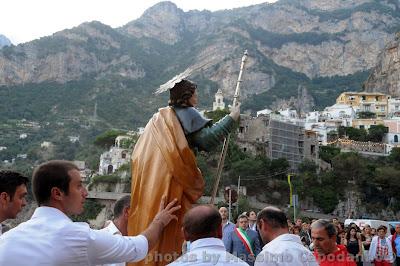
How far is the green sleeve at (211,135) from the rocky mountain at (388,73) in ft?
318

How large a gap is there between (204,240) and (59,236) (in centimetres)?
68

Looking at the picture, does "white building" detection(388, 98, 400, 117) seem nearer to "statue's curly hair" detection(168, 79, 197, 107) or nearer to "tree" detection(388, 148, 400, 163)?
"tree" detection(388, 148, 400, 163)

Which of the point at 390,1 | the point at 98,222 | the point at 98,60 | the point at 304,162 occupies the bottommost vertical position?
the point at 98,222

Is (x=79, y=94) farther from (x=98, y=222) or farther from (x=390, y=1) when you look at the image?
(x=390, y=1)

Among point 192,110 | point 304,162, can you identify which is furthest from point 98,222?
point 192,110

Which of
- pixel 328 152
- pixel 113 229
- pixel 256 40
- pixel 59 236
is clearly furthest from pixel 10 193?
pixel 256 40

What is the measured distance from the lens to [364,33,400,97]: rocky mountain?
95125 millimetres

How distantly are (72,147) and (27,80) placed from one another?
4590 cm

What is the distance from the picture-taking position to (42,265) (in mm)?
2289

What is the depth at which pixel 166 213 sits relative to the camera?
11.0 ft

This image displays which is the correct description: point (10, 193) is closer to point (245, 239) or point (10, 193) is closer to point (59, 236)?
point (59, 236)

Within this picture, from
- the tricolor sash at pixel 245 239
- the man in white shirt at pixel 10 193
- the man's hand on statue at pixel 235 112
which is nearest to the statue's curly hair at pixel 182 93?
the man's hand on statue at pixel 235 112

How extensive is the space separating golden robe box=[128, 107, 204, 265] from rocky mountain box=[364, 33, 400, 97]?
97.2m

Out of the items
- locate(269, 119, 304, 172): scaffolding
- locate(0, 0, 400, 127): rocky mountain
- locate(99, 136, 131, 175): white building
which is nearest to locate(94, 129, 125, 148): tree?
locate(99, 136, 131, 175): white building
